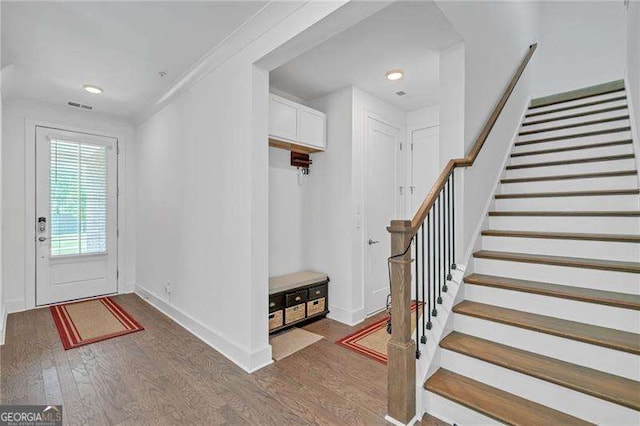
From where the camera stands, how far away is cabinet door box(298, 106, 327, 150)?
3227 millimetres

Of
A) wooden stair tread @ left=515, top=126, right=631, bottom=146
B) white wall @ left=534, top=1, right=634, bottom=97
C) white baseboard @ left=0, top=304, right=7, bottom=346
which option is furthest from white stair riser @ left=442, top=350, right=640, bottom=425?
white wall @ left=534, top=1, right=634, bottom=97

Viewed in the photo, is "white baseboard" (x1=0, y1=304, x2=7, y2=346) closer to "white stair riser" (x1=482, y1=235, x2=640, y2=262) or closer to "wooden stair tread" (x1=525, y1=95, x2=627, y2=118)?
"white stair riser" (x1=482, y1=235, x2=640, y2=262)

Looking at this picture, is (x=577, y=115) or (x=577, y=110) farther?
(x=577, y=110)

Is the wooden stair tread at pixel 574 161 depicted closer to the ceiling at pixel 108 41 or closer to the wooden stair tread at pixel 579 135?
the wooden stair tread at pixel 579 135

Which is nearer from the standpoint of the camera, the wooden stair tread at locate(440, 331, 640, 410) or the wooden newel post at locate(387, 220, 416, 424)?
the wooden stair tread at locate(440, 331, 640, 410)

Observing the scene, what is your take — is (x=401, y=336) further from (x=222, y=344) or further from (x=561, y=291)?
(x=222, y=344)

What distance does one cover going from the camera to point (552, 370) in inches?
65.1

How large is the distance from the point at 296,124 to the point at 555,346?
2.69 metres

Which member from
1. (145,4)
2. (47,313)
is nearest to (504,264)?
(145,4)

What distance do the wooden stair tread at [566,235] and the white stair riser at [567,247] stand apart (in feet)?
0.09

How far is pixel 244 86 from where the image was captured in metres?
2.43

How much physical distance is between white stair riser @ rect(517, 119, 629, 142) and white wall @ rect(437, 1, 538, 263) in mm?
196

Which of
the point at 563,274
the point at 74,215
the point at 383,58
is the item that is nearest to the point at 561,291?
the point at 563,274

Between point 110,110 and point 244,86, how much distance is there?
2755mm
